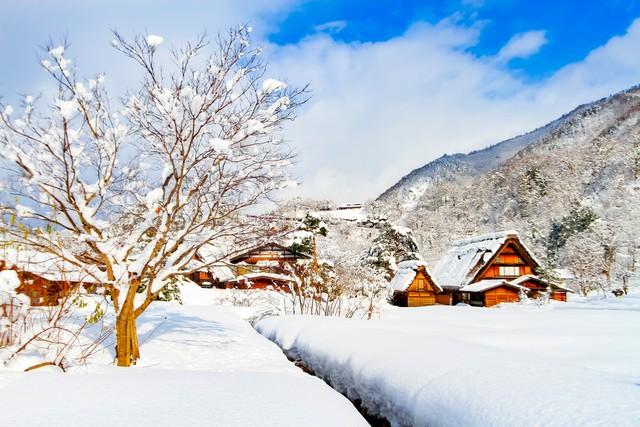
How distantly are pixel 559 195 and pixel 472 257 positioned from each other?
40.9 meters

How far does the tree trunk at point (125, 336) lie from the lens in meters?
7.14

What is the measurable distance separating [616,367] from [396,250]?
126ft

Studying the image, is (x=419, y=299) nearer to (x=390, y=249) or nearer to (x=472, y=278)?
(x=472, y=278)

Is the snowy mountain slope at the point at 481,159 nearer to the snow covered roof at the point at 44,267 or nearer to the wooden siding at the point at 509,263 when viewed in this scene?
the wooden siding at the point at 509,263

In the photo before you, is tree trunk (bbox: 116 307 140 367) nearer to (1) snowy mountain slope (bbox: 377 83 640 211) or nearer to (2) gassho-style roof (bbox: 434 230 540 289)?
(2) gassho-style roof (bbox: 434 230 540 289)

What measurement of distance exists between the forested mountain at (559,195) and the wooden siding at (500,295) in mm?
8985

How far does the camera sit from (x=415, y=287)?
34.0 m

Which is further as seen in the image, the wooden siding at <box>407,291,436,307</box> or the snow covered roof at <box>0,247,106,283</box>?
the wooden siding at <box>407,291,436,307</box>

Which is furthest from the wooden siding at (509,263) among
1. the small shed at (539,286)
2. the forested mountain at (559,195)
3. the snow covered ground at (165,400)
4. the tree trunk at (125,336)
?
the snow covered ground at (165,400)

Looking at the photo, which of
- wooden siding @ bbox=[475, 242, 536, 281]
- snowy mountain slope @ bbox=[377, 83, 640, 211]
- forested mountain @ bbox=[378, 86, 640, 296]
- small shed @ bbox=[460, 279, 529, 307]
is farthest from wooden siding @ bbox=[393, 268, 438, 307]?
snowy mountain slope @ bbox=[377, 83, 640, 211]

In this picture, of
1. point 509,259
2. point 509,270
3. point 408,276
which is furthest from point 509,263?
point 408,276

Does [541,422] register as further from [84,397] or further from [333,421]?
[84,397]

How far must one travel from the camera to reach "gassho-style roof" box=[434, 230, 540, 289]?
35.0 metres

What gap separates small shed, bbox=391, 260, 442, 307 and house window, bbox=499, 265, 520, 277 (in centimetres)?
606
